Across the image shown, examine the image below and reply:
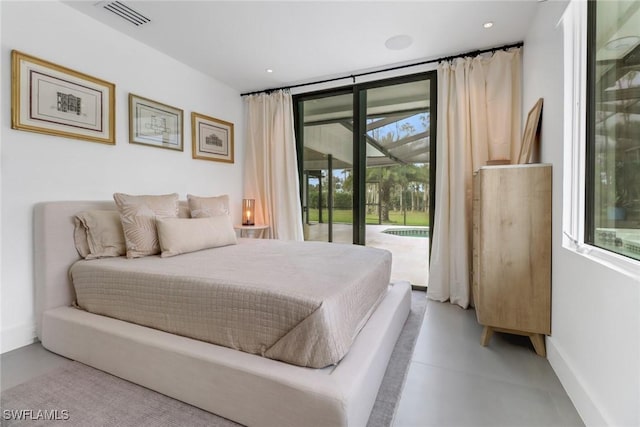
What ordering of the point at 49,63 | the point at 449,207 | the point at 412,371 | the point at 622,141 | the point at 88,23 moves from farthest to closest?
1. the point at 449,207
2. the point at 88,23
3. the point at 49,63
4. the point at 412,371
5. the point at 622,141

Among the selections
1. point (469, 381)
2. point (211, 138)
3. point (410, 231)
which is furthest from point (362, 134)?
point (469, 381)

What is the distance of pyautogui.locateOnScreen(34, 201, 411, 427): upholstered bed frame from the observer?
1182 millimetres

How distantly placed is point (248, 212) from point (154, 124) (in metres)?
1.50

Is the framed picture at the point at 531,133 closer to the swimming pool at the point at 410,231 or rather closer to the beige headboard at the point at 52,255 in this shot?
the swimming pool at the point at 410,231

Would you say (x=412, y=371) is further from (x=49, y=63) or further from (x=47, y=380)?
(x=49, y=63)

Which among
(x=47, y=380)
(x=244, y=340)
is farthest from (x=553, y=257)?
(x=47, y=380)

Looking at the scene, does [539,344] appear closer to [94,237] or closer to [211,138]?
[94,237]

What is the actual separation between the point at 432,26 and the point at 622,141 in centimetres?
188

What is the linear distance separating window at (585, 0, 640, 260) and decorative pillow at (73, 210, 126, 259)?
3.04 meters

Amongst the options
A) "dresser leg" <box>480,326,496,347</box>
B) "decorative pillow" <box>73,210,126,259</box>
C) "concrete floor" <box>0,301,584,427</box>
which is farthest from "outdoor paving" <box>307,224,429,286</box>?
"decorative pillow" <box>73,210,126,259</box>

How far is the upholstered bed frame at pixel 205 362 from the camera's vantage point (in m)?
1.18

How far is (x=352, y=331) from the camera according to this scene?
4.89 feet

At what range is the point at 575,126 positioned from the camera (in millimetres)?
1642

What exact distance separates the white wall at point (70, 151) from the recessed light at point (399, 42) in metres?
2.26
